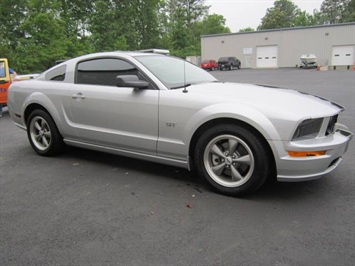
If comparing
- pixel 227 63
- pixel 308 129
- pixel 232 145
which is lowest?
pixel 232 145

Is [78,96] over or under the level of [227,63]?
under

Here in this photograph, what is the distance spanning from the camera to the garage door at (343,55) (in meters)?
40.5

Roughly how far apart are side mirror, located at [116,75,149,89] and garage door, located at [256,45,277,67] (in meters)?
44.1

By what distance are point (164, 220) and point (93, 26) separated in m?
36.9

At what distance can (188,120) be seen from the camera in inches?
140

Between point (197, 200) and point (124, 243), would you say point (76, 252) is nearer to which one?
point (124, 243)

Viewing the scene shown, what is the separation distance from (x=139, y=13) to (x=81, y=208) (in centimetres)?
5187

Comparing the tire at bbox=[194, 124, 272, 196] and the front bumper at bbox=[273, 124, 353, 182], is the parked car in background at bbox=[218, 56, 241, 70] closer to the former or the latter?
the tire at bbox=[194, 124, 272, 196]

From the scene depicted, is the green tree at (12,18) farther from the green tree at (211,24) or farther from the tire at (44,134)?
the green tree at (211,24)

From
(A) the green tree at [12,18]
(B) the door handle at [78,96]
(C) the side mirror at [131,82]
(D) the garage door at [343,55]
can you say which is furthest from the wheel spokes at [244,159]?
(D) the garage door at [343,55]

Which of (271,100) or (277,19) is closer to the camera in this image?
(271,100)

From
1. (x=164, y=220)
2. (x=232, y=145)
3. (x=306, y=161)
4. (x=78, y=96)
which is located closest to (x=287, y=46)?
(x=78, y=96)

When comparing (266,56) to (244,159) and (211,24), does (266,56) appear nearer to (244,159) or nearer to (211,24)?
(211,24)

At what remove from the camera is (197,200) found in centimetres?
340
